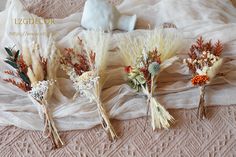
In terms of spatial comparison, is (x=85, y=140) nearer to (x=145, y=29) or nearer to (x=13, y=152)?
(x=13, y=152)

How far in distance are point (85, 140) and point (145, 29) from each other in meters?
0.60

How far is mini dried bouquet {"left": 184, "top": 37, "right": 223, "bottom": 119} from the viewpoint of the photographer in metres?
1.36

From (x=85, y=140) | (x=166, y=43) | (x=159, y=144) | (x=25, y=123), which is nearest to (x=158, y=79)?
(x=166, y=43)

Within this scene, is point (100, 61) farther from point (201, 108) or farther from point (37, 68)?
point (201, 108)

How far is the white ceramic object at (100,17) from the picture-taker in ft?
5.16

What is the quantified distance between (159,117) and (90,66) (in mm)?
333

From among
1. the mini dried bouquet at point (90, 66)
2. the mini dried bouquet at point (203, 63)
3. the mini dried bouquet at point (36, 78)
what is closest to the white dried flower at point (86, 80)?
the mini dried bouquet at point (90, 66)

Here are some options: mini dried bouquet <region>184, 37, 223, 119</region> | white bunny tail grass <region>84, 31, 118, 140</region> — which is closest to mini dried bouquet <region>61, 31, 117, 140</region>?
white bunny tail grass <region>84, 31, 118, 140</region>

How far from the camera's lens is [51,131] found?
133cm

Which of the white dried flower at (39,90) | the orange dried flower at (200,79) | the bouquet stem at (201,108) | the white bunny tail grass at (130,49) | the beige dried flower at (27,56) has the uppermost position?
the beige dried flower at (27,56)

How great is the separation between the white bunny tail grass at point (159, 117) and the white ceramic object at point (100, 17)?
1.41ft

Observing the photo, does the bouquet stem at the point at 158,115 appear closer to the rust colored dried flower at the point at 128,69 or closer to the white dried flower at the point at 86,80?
the rust colored dried flower at the point at 128,69

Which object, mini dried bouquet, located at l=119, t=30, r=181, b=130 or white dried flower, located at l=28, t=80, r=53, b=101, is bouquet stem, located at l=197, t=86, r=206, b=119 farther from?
white dried flower, located at l=28, t=80, r=53, b=101

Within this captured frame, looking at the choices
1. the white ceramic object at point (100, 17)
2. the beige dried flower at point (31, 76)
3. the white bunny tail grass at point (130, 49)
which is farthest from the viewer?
the white ceramic object at point (100, 17)
